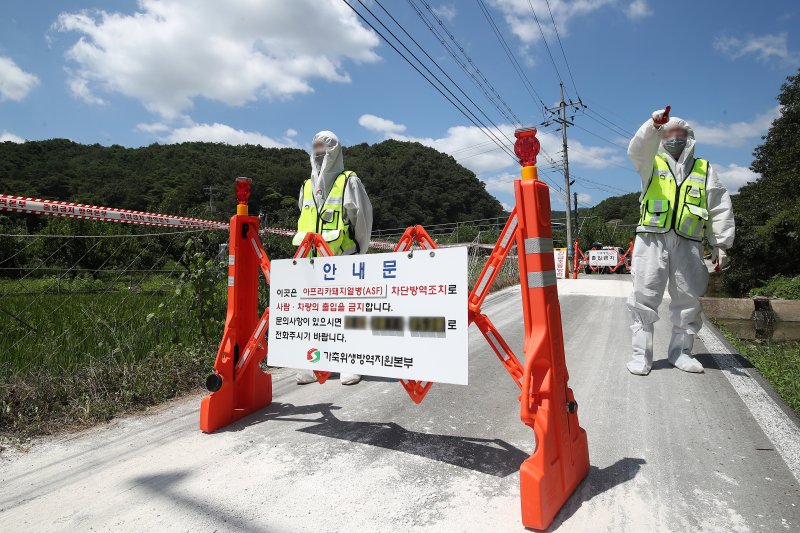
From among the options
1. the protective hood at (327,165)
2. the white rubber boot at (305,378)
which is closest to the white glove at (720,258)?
the protective hood at (327,165)

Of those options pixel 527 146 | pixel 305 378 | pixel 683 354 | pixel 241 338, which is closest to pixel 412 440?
pixel 241 338

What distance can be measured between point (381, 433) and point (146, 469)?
4.56 ft

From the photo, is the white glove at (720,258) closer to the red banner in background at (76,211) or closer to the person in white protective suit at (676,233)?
the person in white protective suit at (676,233)

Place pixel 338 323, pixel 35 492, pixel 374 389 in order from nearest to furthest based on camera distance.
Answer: pixel 35 492
pixel 338 323
pixel 374 389

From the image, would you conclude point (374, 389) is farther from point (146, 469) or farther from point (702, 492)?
point (702, 492)

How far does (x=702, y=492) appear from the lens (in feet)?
7.12

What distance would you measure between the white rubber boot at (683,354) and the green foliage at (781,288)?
7.21 meters

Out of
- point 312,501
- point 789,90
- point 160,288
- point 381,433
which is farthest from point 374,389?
point 789,90

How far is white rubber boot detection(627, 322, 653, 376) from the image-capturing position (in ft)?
13.9

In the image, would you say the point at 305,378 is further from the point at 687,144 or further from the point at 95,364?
the point at 687,144

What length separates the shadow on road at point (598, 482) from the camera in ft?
6.73

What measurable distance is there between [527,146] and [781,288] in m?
11.9

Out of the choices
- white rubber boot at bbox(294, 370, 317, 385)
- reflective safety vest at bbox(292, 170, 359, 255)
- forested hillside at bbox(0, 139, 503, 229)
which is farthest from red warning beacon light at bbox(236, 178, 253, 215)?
forested hillside at bbox(0, 139, 503, 229)

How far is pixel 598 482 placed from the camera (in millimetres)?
2299
